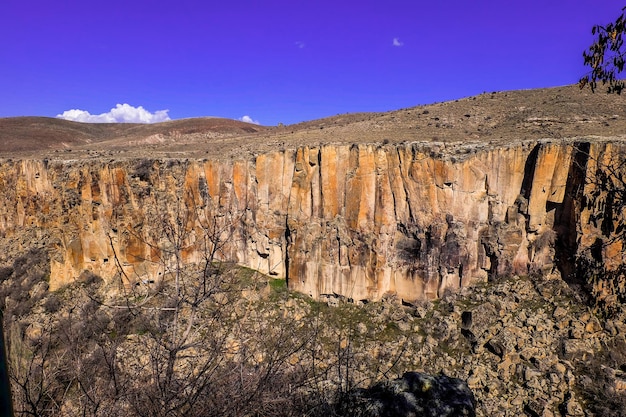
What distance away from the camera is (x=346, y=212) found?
19266 millimetres

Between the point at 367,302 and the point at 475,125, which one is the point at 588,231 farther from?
the point at 475,125

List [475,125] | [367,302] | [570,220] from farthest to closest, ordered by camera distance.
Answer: [475,125] → [367,302] → [570,220]

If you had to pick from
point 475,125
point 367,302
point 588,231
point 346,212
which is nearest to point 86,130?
point 346,212

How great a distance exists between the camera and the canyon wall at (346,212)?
17531mm

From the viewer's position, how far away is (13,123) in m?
52.8

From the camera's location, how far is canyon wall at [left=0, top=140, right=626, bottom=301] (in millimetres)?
17531

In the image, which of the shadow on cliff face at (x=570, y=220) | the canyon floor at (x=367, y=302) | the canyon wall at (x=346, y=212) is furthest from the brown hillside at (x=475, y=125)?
the shadow on cliff face at (x=570, y=220)

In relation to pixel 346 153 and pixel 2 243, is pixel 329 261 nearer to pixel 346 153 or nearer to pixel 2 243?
pixel 346 153

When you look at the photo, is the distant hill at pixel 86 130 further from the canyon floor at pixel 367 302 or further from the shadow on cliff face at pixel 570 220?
the shadow on cliff face at pixel 570 220

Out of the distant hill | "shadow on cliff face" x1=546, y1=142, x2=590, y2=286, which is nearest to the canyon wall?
"shadow on cliff face" x1=546, y1=142, x2=590, y2=286

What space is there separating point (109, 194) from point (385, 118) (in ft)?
65.8

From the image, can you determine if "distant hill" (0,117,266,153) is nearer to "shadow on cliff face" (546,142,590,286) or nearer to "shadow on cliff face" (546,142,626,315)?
"shadow on cliff face" (546,142,590,286)

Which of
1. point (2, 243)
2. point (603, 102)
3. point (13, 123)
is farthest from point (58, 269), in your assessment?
point (13, 123)

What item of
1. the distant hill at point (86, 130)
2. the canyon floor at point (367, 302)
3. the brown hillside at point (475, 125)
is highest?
the distant hill at point (86, 130)
